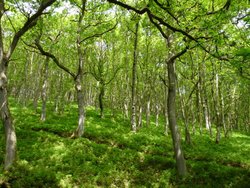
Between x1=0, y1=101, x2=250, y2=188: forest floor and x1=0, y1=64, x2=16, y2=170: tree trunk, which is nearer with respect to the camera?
x1=0, y1=64, x2=16, y2=170: tree trunk

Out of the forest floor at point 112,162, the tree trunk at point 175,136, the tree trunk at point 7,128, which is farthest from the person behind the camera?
the tree trunk at point 175,136

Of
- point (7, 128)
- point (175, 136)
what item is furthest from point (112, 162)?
point (7, 128)

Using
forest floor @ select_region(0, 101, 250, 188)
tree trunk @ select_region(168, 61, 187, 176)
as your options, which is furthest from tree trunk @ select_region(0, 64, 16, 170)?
tree trunk @ select_region(168, 61, 187, 176)

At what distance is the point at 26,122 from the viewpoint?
2231 centimetres

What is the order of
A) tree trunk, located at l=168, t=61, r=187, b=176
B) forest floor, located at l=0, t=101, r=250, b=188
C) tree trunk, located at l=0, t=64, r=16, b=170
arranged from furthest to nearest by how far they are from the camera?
tree trunk, located at l=168, t=61, r=187, b=176
forest floor, located at l=0, t=101, r=250, b=188
tree trunk, located at l=0, t=64, r=16, b=170

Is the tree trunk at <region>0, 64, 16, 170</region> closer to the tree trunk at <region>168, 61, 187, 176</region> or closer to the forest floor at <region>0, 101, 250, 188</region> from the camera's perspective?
the forest floor at <region>0, 101, 250, 188</region>

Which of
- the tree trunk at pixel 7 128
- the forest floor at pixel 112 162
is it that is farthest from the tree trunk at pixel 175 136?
the tree trunk at pixel 7 128

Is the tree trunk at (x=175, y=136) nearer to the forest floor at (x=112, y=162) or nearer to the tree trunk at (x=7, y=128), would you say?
the forest floor at (x=112, y=162)

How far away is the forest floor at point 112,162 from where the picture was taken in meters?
13.1

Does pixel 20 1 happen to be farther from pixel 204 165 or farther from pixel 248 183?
pixel 248 183

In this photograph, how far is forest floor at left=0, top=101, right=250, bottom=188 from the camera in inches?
517

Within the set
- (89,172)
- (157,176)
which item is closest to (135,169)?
(157,176)

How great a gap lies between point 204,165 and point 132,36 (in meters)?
19.6

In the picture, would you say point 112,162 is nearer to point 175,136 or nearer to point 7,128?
point 175,136
